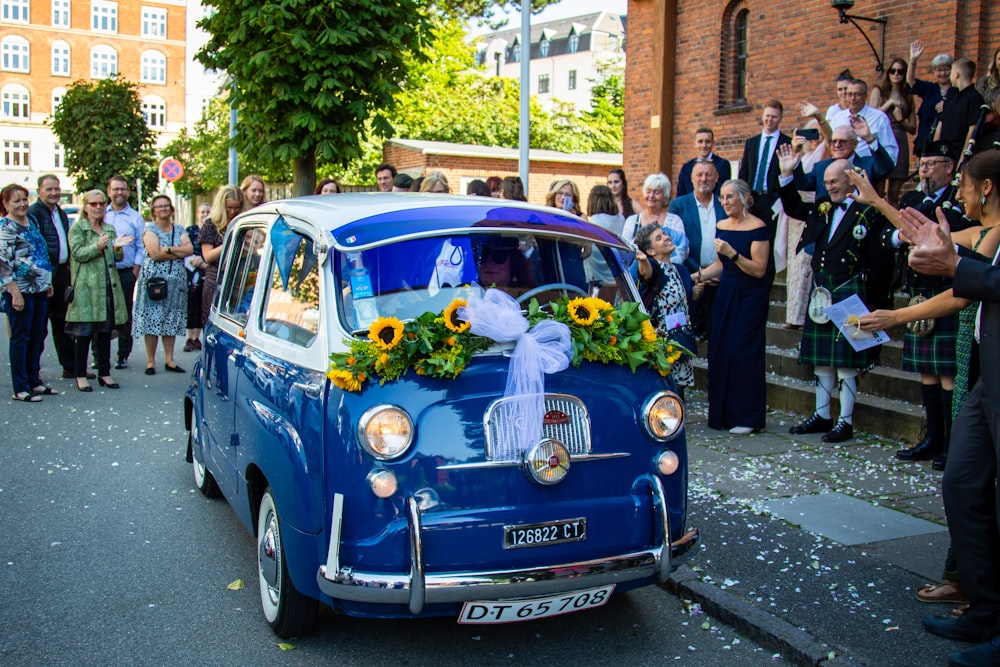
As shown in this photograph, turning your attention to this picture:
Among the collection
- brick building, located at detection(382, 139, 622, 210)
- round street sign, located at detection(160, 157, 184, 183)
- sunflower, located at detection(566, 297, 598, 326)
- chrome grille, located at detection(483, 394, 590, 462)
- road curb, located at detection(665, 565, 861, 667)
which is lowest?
road curb, located at detection(665, 565, 861, 667)

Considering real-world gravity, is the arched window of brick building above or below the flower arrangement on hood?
above

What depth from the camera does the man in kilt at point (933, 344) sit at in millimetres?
7348

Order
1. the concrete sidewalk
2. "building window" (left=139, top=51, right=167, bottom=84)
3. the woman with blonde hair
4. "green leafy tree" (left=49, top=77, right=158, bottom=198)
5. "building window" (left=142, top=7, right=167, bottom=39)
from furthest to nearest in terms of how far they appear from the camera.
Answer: "building window" (left=142, top=7, right=167, bottom=39) < "building window" (left=139, top=51, right=167, bottom=84) < "green leafy tree" (left=49, top=77, right=158, bottom=198) < the woman with blonde hair < the concrete sidewalk

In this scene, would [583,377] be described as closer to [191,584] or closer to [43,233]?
[191,584]

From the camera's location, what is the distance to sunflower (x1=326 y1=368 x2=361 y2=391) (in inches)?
161

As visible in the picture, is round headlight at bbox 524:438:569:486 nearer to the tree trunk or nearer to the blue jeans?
the blue jeans

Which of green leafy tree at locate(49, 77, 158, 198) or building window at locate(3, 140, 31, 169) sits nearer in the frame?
green leafy tree at locate(49, 77, 158, 198)

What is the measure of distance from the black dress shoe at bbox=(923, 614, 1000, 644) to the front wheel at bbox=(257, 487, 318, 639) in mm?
2868

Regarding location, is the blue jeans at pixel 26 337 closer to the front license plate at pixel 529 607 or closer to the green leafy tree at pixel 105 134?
the front license plate at pixel 529 607

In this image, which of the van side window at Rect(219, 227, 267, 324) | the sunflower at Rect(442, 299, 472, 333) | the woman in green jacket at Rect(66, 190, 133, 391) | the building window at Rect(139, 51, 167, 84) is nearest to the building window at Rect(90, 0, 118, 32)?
the building window at Rect(139, 51, 167, 84)

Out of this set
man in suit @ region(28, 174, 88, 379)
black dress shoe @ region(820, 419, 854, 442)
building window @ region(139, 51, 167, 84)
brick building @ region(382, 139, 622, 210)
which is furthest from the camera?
building window @ region(139, 51, 167, 84)

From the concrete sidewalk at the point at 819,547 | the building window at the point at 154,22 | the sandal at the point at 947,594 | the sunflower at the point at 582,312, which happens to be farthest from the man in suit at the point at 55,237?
the building window at the point at 154,22

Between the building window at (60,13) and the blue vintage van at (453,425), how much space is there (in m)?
73.1

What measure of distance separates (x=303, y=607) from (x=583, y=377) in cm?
165
